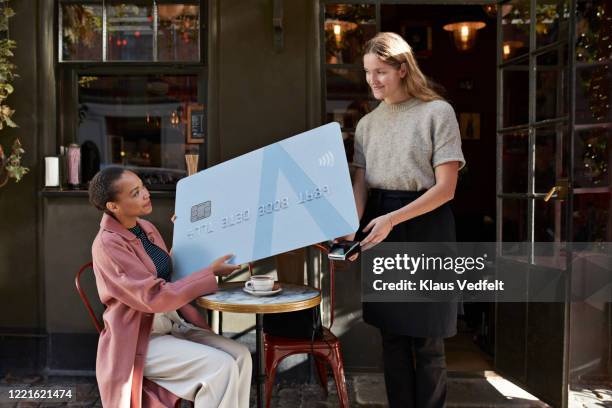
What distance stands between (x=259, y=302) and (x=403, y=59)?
116 cm

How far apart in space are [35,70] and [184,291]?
7.68 feet

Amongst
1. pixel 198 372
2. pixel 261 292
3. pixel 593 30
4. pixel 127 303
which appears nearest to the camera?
pixel 127 303

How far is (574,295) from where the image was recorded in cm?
353

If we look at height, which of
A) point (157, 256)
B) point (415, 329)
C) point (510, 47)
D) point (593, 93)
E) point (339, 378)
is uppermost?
point (510, 47)

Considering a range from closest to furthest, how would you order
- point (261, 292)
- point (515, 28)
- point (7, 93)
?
point (261, 292), point (515, 28), point (7, 93)

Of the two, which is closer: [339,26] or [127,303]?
[127,303]

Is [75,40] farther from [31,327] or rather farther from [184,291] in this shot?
[184,291]

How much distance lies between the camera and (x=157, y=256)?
270cm

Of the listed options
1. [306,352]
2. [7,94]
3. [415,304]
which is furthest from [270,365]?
[7,94]

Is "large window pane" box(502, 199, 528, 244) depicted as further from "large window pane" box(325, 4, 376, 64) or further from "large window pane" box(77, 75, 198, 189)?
"large window pane" box(77, 75, 198, 189)

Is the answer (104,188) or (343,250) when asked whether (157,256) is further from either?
(343,250)

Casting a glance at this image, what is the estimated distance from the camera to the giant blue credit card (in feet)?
8.00

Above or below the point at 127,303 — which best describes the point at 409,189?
above

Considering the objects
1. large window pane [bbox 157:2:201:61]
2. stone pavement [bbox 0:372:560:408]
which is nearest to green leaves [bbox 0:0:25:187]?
large window pane [bbox 157:2:201:61]
